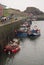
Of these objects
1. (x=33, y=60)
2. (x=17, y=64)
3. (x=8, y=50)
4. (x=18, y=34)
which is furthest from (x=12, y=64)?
(x=18, y=34)

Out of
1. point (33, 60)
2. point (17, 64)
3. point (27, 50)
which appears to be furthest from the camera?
point (27, 50)

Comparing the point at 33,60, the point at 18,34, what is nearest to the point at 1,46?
the point at 33,60

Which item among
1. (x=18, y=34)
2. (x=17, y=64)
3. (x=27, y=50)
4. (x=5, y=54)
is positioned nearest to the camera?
(x=17, y=64)

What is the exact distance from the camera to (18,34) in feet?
159

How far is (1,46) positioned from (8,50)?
1415 mm

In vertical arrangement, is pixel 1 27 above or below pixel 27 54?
above

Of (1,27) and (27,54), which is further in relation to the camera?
(1,27)

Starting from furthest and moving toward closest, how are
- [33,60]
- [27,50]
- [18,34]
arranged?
[18,34], [27,50], [33,60]

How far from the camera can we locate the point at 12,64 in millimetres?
25922

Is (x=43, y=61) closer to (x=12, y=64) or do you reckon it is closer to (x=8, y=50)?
(x=12, y=64)

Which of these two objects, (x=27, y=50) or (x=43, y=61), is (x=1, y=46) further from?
(x=43, y=61)

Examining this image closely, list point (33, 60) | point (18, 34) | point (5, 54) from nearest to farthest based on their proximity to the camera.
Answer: point (33, 60) → point (5, 54) → point (18, 34)

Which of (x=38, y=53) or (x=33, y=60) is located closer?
(x=33, y=60)

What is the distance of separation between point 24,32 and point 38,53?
59.4 ft
